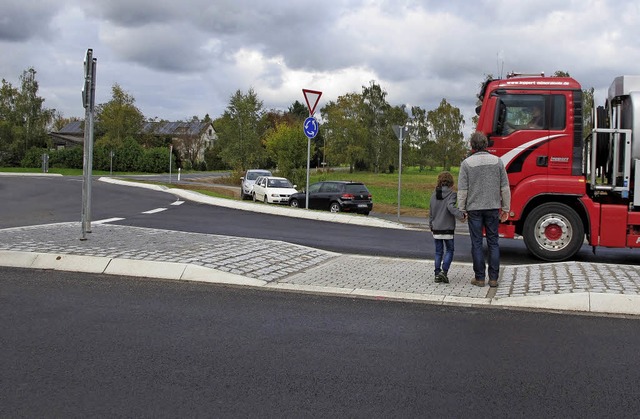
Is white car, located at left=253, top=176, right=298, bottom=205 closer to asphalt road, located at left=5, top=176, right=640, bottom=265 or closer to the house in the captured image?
asphalt road, located at left=5, top=176, right=640, bottom=265

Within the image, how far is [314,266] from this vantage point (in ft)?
31.1

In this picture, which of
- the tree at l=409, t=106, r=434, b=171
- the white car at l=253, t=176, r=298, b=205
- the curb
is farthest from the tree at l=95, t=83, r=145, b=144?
the curb

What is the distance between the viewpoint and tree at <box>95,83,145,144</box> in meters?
78.7

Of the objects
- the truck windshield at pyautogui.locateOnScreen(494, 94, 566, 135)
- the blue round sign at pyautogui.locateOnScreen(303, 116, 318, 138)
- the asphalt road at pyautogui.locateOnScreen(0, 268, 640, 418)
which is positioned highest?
the blue round sign at pyautogui.locateOnScreen(303, 116, 318, 138)

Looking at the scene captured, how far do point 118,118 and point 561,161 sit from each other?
247ft

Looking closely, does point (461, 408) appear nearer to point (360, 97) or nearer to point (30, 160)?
point (30, 160)

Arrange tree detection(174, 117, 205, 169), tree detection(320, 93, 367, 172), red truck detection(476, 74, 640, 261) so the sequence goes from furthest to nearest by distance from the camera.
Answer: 1. tree detection(174, 117, 205, 169)
2. tree detection(320, 93, 367, 172)
3. red truck detection(476, 74, 640, 261)

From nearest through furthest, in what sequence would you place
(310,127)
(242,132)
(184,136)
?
(310,127) → (242,132) → (184,136)

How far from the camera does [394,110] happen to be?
9206cm

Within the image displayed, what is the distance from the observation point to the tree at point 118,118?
258 feet

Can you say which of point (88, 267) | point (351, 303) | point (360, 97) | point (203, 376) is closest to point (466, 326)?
point (351, 303)

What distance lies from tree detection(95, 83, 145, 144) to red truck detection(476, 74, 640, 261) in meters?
72.9

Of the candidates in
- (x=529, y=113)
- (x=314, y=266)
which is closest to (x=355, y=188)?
(x=529, y=113)

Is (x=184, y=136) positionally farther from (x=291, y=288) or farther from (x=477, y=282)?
(x=477, y=282)
